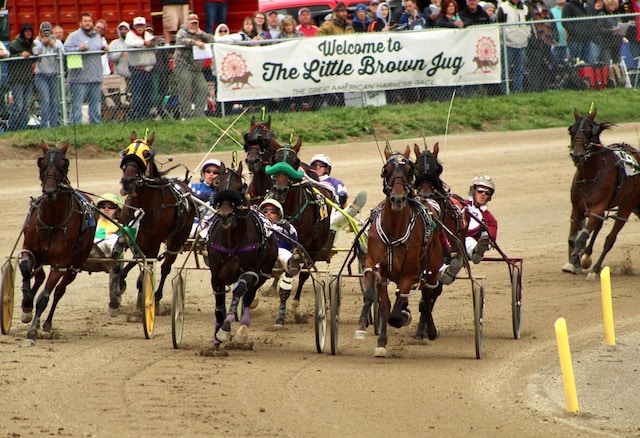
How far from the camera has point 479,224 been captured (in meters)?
12.3

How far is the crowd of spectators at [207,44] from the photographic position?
2048cm

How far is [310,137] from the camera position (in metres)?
22.1

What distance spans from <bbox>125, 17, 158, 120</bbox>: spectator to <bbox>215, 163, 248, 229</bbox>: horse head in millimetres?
9960

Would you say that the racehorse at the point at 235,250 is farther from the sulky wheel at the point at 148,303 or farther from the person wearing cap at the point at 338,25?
the person wearing cap at the point at 338,25

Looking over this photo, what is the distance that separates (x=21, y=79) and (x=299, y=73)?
447 cm

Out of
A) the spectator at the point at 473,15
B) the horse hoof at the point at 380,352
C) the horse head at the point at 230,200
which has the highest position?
the spectator at the point at 473,15

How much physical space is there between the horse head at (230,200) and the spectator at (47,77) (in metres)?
9.50

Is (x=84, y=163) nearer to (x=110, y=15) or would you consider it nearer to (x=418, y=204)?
(x=110, y=15)

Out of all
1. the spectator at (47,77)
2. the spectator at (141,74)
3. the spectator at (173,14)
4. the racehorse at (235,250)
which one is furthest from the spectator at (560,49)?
the racehorse at (235,250)

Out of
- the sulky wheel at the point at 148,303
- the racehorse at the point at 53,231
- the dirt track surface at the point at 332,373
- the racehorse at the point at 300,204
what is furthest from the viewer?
the racehorse at the point at 300,204

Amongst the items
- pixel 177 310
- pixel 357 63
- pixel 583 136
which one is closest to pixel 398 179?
pixel 177 310

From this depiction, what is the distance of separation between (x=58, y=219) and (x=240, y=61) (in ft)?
33.0

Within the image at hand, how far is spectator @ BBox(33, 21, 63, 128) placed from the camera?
2022 cm

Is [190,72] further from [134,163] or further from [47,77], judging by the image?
[134,163]
